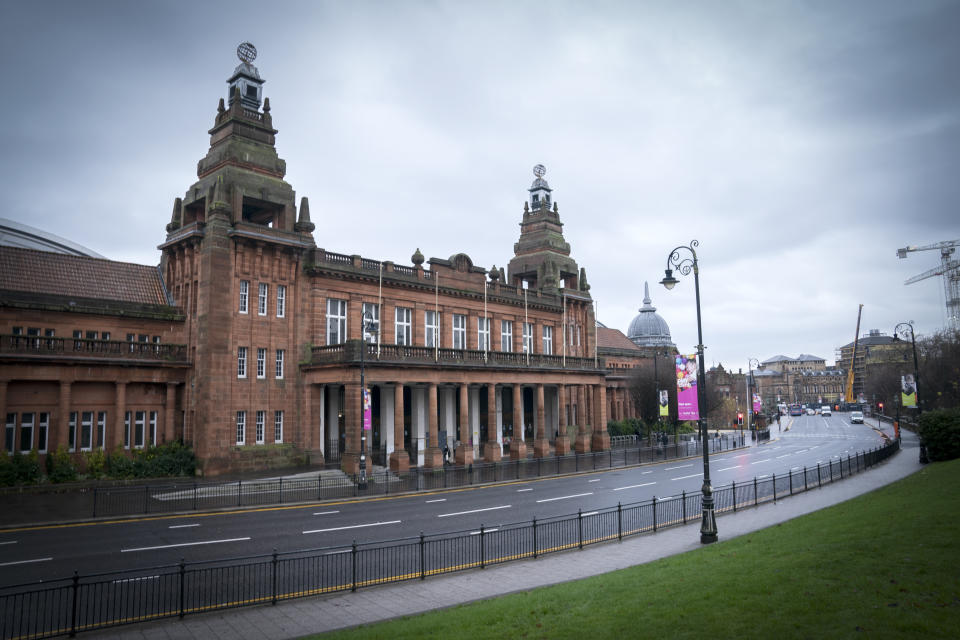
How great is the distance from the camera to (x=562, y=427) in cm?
5731

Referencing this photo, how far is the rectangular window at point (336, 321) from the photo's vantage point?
41.9 m

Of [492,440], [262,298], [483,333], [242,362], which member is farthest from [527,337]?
[242,362]

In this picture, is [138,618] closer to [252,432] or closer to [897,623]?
[897,623]

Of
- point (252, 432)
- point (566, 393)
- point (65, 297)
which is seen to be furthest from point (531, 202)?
point (65, 297)

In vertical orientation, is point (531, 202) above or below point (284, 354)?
above

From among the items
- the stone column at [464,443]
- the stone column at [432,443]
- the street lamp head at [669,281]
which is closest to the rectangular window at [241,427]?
the stone column at [432,443]

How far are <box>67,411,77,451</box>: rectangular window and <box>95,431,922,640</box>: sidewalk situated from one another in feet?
84.9

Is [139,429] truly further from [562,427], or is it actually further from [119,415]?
[562,427]

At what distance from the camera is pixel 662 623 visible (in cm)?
969

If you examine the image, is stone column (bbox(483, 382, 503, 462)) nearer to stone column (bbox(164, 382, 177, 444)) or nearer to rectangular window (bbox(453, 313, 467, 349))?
rectangular window (bbox(453, 313, 467, 349))

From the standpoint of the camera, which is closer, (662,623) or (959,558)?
(662,623)

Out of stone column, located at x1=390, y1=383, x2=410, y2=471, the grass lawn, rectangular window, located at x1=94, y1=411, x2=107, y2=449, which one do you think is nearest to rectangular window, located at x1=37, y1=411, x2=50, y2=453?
rectangular window, located at x1=94, y1=411, x2=107, y2=449

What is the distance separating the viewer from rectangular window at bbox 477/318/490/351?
5247cm

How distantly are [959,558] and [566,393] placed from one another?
50.5m
